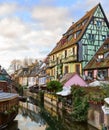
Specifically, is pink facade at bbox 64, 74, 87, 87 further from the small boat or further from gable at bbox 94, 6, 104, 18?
the small boat

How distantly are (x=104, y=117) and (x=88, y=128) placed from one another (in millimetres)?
2804

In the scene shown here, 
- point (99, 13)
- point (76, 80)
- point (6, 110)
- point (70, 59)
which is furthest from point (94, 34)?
point (6, 110)

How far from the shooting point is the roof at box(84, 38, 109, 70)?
40.7 m

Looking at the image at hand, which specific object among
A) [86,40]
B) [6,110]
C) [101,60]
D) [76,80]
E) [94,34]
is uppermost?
[94,34]

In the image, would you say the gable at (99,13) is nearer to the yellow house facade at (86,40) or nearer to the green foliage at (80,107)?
the yellow house facade at (86,40)

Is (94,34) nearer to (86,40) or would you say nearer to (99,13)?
(86,40)

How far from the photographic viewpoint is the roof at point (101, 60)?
134 feet

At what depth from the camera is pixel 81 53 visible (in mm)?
47188

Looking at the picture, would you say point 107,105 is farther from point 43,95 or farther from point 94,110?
point 43,95

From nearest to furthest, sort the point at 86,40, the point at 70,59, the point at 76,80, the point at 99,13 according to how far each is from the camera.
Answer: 1. the point at 76,80
2. the point at 86,40
3. the point at 99,13
4. the point at 70,59

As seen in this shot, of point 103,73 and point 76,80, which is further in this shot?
point 76,80

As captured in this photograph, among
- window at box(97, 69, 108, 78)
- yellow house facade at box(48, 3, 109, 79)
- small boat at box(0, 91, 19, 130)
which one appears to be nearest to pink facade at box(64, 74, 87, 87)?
window at box(97, 69, 108, 78)

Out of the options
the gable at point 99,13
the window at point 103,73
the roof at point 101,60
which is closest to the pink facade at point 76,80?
the roof at point 101,60

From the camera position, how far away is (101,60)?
4212 cm
